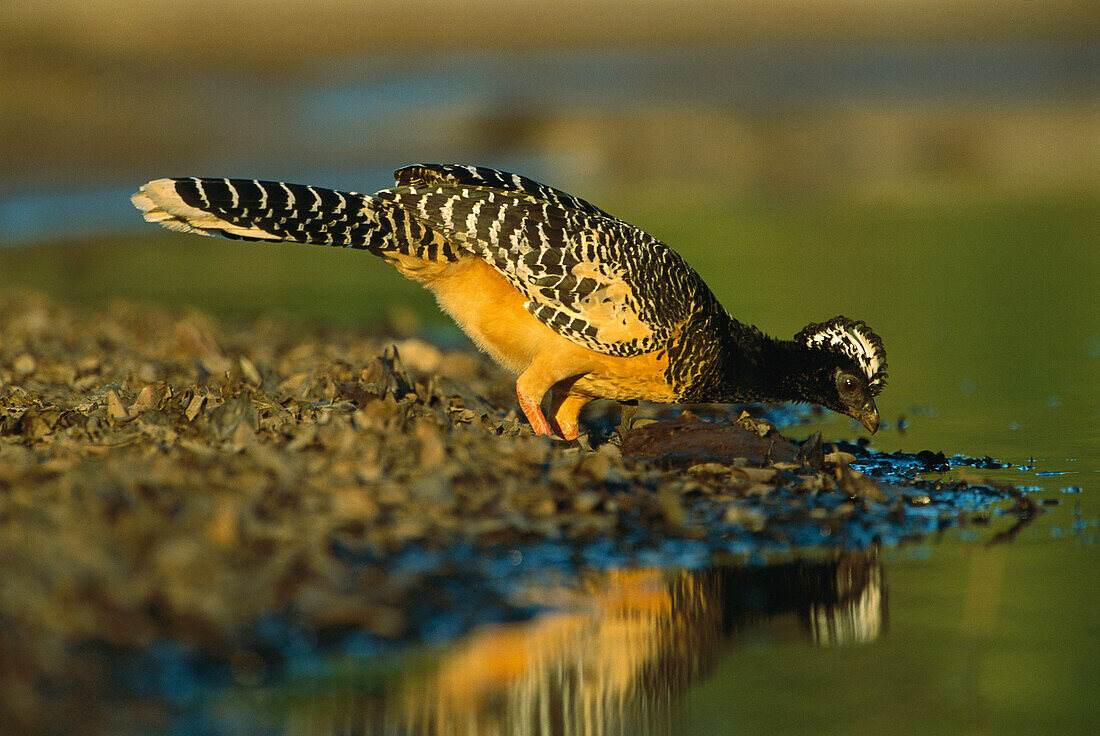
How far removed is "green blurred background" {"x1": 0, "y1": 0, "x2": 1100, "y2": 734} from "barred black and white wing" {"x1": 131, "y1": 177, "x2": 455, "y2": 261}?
3470 mm

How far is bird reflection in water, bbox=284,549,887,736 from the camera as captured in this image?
445 centimetres

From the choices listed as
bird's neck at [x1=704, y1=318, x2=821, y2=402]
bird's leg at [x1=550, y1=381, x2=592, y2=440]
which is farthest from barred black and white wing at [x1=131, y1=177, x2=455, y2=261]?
bird's neck at [x1=704, y1=318, x2=821, y2=402]

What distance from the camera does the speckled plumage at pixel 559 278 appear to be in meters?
8.04

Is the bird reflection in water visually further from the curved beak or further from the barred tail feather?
the barred tail feather

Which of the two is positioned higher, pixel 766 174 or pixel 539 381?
pixel 766 174

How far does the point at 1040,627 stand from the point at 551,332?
3.93m

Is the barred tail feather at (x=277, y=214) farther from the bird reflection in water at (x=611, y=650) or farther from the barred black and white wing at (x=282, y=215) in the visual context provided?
the bird reflection in water at (x=611, y=650)

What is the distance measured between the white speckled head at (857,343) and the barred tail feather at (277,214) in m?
2.53

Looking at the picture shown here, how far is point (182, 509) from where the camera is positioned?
551 centimetres

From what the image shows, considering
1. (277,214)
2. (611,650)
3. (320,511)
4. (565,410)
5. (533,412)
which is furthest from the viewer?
(565,410)

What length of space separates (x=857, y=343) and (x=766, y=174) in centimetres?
1717

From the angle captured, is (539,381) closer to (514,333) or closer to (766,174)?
(514,333)

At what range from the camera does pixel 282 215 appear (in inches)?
311

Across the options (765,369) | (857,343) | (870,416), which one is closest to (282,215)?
(765,369)
